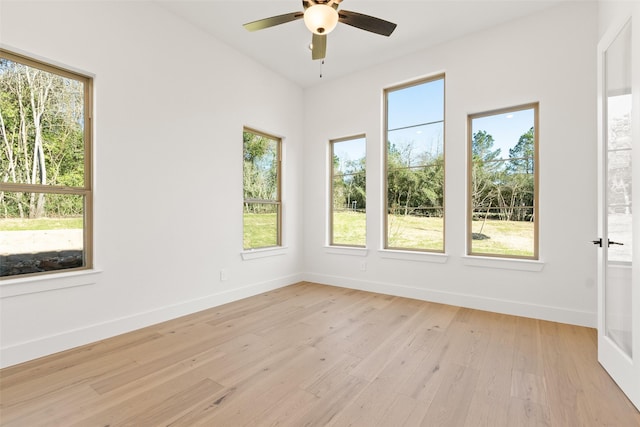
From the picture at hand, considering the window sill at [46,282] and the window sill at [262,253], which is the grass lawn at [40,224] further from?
the window sill at [262,253]

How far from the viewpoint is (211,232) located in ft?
12.1

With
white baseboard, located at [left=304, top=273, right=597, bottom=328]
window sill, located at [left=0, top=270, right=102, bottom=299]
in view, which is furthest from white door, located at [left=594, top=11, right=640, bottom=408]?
window sill, located at [left=0, top=270, right=102, bottom=299]

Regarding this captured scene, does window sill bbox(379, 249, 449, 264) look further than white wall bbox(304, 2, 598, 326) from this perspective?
Yes

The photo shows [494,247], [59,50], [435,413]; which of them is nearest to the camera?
[435,413]

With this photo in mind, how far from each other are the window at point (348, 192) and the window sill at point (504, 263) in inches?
59.3

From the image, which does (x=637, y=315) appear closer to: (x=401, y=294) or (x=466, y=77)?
(x=401, y=294)

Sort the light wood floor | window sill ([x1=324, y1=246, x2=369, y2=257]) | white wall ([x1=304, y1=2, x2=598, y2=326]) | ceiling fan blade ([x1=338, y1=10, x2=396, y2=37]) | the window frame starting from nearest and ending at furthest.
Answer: the light wood floor → ceiling fan blade ([x1=338, y1=10, x2=396, y2=37]) → white wall ([x1=304, y1=2, x2=598, y2=326]) → the window frame → window sill ([x1=324, y1=246, x2=369, y2=257])

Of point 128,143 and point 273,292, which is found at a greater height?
point 128,143

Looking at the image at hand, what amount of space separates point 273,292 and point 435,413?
2987mm

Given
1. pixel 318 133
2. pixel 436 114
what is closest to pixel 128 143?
pixel 318 133

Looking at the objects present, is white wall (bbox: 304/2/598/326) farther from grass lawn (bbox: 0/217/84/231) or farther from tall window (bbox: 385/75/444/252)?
grass lawn (bbox: 0/217/84/231)

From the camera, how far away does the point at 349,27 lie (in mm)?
3484

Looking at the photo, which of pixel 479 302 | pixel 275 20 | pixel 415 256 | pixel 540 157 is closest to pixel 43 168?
pixel 275 20

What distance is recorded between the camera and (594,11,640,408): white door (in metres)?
1.84
